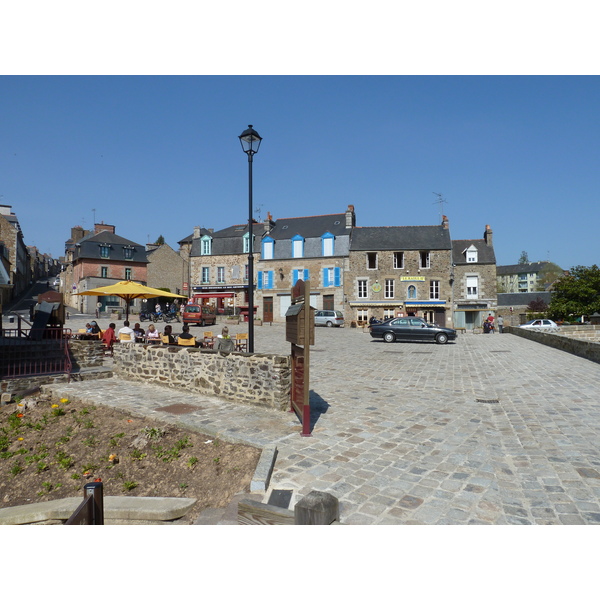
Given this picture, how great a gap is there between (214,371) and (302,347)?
A: 234 centimetres

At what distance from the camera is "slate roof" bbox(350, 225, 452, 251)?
33.9 m

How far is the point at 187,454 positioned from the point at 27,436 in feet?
10.7

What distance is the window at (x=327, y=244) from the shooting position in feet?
114

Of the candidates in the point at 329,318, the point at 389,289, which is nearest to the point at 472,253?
the point at 389,289

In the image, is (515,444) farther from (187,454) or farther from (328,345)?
(328,345)

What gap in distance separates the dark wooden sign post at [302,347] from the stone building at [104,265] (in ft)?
120

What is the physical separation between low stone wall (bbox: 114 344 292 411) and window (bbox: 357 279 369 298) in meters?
26.4

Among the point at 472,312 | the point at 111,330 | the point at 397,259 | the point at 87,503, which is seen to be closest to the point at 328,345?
the point at 111,330

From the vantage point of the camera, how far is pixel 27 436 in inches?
261

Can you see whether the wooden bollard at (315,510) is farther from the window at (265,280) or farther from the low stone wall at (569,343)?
the window at (265,280)

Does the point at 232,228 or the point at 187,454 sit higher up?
the point at 232,228

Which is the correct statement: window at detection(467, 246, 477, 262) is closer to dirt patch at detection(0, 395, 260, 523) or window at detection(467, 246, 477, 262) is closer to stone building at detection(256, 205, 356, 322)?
stone building at detection(256, 205, 356, 322)

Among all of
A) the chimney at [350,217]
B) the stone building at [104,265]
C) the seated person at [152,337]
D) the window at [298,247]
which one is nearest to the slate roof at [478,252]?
the chimney at [350,217]

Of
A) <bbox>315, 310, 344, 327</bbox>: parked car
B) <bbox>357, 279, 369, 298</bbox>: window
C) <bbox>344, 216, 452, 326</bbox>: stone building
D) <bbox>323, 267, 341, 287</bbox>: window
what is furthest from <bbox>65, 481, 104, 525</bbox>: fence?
<bbox>357, 279, 369, 298</bbox>: window
